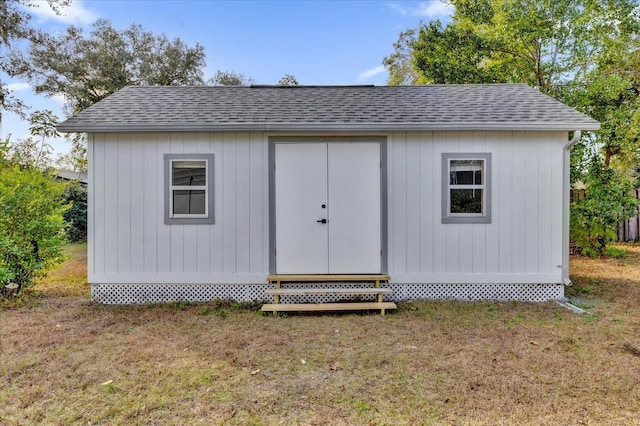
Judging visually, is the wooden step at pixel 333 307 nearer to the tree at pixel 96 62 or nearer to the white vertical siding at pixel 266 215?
the white vertical siding at pixel 266 215

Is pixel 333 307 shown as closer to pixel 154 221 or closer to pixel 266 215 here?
pixel 266 215

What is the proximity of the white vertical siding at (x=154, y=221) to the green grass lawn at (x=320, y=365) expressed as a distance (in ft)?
1.84

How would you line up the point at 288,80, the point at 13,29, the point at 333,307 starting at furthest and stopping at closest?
the point at 288,80 → the point at 13,29 → the point at 333,307

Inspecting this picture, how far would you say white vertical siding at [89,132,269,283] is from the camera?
5.12 metres

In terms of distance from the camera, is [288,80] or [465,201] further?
[288,80]

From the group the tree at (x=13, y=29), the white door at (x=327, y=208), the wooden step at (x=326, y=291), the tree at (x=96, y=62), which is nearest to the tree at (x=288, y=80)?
the tree at (x=96, y=62)

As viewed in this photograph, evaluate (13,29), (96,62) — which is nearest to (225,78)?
(96,62)

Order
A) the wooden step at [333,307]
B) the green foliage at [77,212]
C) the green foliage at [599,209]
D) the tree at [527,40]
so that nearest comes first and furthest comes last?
the wooden step at [333,307] < the green foliage at [599,209] < the tree at [527,40] < the green foliage at [77,212]

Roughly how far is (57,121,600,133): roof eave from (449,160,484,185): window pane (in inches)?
20.6

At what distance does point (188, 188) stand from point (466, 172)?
4.33m

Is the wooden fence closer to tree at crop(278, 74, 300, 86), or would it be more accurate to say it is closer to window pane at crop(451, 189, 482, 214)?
window pane at crop(451, 189, 482, 214)

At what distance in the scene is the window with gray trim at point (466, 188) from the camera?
5160 mm

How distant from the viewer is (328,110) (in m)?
5.57

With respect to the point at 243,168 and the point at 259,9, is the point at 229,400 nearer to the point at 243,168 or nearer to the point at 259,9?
the point at 243,168
